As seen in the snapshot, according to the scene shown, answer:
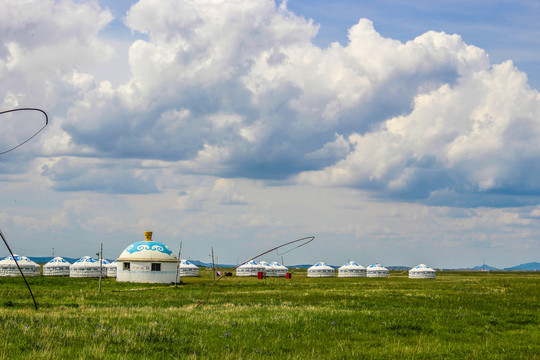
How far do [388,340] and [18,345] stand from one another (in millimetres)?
12453

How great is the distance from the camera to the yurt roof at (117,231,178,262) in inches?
2908

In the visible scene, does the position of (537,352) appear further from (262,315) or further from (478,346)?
(262,315)

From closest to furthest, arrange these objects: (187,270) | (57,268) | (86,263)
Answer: (86,263), (57,268), (187,270)

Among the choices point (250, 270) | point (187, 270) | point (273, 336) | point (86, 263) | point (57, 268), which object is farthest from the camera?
point (250, 270)

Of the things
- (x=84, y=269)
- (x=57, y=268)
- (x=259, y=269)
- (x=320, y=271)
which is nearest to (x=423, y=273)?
(x=320, y=271)

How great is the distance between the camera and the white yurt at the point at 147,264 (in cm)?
7300

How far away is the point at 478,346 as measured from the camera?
59.6 ft

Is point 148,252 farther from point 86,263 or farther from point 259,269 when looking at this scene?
point 259,269

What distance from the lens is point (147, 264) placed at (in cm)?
7338

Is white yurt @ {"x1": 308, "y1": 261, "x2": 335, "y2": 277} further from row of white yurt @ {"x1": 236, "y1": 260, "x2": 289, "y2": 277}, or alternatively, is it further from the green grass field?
the green grass field

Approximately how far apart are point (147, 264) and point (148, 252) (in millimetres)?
2018

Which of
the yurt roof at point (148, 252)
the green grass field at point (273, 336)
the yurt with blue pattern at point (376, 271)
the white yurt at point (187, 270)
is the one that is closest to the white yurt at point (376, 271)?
the yurt with blue pattern at point (376, 271)

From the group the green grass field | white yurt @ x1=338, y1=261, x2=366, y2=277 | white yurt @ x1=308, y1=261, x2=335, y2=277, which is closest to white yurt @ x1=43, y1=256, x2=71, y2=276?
white yurt @ x1=308, y1=261, x2=335, y2=277

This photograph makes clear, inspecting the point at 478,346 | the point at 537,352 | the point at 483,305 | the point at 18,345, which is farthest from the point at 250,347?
the point at 483,305
